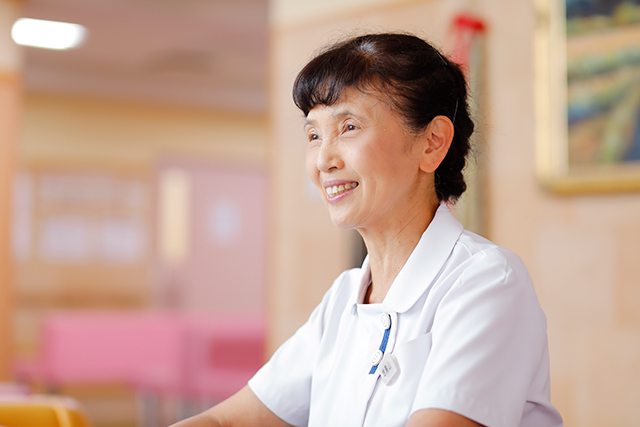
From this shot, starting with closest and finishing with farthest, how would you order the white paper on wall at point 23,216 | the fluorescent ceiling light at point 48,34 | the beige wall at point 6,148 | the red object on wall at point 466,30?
the red object on wall at point 466,30 < the beige wall at point 6,148 < the fluorescent ceiling light at point 48,34 < the white paper on wall at point 23,216

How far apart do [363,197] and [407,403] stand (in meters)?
0.37

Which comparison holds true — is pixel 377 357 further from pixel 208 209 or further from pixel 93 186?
pixel 208 209

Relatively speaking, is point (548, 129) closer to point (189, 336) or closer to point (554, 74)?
point (554, 74)

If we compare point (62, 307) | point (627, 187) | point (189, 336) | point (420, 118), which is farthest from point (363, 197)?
point (62, 307)

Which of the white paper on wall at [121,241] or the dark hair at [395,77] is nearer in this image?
the dark hair at [395,77]

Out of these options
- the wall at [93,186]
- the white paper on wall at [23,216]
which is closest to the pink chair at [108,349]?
the wall at [93,186]

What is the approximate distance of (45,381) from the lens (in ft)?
17.3

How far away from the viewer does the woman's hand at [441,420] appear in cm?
98

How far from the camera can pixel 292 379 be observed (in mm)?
1419

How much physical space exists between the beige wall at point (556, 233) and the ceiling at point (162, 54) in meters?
1.68

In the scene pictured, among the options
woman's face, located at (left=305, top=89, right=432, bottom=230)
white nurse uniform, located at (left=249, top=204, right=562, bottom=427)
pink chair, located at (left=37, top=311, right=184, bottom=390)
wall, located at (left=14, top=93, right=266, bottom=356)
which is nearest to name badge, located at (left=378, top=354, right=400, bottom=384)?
white nurse uniform, located at (left=249, top=204, right=562, bottom=427)

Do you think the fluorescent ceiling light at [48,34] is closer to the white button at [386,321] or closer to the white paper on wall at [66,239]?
the white paper on wall at [66,239]

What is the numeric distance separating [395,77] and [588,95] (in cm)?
154

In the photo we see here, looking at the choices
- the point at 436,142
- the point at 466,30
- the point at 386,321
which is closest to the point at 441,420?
the point at 386,321
